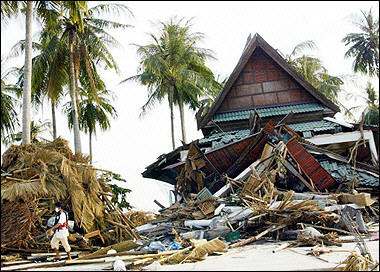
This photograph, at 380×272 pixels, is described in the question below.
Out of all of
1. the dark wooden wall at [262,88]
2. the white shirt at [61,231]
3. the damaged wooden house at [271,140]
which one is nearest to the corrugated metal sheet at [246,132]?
the damaged wooden house at [271,140]

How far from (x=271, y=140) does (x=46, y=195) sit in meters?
6.88

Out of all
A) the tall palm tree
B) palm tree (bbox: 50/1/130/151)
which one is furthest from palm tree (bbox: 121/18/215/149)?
the tall palm tree

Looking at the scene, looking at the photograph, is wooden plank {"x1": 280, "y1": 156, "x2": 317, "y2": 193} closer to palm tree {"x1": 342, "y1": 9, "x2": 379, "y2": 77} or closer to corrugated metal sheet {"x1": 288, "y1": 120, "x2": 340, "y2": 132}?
corrugated metal sheet {"x1": 288, "y1": 120, "x2": 340, "y2": 132}

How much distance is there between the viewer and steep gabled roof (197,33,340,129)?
15664 millimetres

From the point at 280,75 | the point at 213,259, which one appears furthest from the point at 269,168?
the point at 280,75

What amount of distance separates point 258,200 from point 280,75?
8706mm

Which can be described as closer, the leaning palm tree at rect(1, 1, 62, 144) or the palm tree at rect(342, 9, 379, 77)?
the leaning palm tree at rect(1, 1, 62, 144)

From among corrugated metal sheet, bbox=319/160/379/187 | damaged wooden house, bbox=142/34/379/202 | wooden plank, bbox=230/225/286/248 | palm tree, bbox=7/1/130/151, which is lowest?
wooden plank, bbox=230/225/286/248

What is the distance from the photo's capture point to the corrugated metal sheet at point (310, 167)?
10.7 meters

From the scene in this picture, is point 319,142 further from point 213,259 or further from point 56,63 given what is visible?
point 56,63

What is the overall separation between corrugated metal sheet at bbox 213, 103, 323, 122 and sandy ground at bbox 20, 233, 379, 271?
908 centimetres

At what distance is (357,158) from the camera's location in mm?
12844

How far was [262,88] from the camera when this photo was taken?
1638 centimetres

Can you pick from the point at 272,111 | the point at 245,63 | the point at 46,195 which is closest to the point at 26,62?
the point at 46,195
